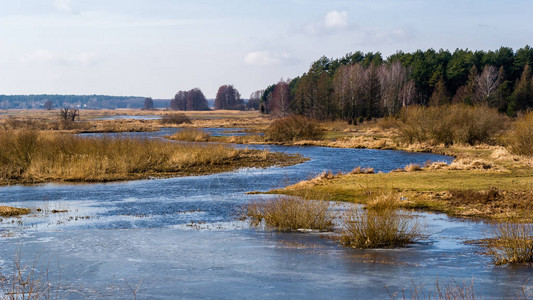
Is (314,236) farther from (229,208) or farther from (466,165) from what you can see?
(466,165)

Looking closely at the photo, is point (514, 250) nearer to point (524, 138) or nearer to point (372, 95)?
point (524, 138)

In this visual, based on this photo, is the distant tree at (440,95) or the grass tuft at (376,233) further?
the distant tree at (440,95)

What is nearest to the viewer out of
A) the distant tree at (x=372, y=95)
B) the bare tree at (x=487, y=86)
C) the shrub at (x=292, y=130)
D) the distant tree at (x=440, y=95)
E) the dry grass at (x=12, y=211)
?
the dry grass at (x=12, y=211)

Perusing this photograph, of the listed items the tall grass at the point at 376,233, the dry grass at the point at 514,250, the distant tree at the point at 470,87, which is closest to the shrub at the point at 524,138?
the tall grass at the point at 376,233

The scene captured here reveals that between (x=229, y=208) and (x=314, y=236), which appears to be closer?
(x=314, y=236)

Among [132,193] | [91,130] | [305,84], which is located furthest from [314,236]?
[305,84]

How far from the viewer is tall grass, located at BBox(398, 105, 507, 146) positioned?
47.5 metres

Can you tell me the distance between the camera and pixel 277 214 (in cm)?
1767

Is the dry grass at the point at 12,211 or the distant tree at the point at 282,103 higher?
the distant tree at the point at 282,103

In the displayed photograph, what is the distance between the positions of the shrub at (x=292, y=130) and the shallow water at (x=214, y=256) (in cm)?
3859

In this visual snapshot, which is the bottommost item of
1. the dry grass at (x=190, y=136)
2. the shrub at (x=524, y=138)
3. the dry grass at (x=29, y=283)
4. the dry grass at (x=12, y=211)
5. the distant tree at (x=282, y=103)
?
the dry grass at (x=12, y=211)

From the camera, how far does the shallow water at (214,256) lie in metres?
11.2

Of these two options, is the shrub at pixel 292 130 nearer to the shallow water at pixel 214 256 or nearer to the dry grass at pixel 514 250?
the shallow water at pixel 214 256

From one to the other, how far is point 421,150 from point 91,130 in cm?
4807
